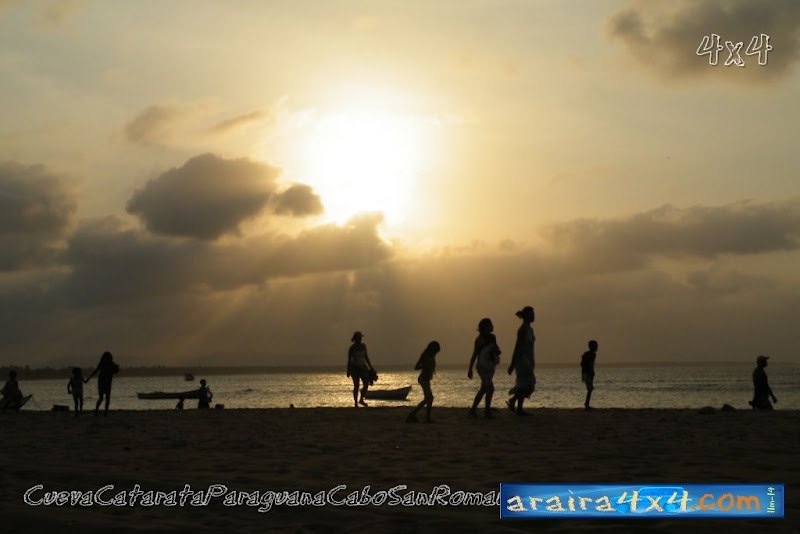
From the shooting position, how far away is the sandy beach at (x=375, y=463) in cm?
666

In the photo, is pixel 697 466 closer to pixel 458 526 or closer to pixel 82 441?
pixel 458 526

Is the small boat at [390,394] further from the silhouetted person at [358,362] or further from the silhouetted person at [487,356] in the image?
the silhouetted person at [487,356]

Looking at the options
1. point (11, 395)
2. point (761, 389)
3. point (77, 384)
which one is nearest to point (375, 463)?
point (761, 389)

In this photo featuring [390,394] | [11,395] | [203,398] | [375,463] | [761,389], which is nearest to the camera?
[375,463]

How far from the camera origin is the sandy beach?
6.66 m

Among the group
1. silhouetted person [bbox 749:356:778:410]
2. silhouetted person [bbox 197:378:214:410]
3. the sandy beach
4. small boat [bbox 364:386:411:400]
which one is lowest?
small boat [bbox 364:386:411:400]

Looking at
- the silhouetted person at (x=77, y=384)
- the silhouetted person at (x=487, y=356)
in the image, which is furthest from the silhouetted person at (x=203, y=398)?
the silhouetted person at (x=487, y=356)

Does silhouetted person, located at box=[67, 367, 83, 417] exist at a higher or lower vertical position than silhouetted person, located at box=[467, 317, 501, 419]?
lower

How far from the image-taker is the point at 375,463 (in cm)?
1016

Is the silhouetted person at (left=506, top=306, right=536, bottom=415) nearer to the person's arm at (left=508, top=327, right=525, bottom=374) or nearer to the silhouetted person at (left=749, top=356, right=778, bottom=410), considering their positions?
the person's arm at (left=508, top=327, right=525, bottom=374)

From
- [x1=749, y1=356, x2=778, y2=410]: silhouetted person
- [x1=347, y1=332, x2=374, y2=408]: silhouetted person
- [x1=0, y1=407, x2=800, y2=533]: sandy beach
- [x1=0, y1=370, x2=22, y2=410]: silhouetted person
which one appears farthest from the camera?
[x1=0, y1=370, x2=22, y2=410]: silhouetted person

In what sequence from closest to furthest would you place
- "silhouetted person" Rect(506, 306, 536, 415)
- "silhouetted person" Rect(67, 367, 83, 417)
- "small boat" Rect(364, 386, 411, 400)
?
"silhouetted person" Rect(506, 306, 536, 415)
"silhouetted person" Rect(67, 367, 83, 417)
"small boat" Rect(364, 386, 411, 400)

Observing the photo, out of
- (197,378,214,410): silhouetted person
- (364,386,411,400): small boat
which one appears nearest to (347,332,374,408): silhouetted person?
(197,378,214,410): silhouetted person

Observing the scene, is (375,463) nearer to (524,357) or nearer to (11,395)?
(524,357)
